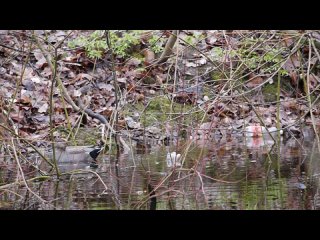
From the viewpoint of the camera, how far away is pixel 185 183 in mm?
4590

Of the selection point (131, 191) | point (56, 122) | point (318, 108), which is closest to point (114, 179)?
point (131, 191)

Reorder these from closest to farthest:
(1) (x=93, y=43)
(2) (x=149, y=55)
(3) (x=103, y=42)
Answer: (1) (x=93, y=43) < (3) (x=103, y=42) < (2) (x=149, y=55)

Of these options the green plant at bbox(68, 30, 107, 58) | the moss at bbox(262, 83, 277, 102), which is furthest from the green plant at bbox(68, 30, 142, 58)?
the moss at bbox(262, 83, 277, 102)

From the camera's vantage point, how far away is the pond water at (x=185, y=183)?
396 cm

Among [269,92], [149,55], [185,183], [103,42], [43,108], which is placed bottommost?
[185,183]

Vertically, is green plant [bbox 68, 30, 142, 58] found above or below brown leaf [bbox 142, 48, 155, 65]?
above

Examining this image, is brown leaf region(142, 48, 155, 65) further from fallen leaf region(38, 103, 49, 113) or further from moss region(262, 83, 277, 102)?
fallen leaf region(38, 103, 49, 113)

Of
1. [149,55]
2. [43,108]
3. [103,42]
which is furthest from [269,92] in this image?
[43,108]

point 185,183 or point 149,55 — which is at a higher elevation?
point 149,55

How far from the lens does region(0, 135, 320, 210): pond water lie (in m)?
3.96

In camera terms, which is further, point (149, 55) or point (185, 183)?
point (149, 55)

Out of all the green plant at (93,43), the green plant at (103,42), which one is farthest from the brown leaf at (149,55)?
the green plant at (93,43)

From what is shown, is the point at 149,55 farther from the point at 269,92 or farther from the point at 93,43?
the point at 269,92
